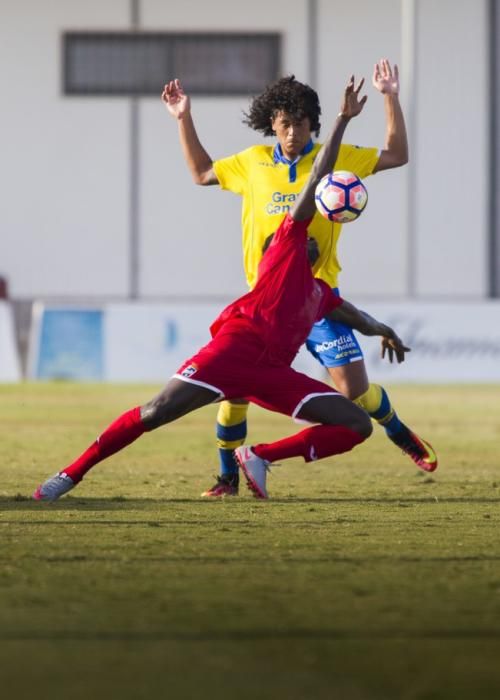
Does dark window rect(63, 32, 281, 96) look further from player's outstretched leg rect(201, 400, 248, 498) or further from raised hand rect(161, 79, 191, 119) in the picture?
player's outstretched leg rect(201, 400, 248, 498)

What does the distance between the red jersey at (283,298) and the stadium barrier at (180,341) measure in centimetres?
1383

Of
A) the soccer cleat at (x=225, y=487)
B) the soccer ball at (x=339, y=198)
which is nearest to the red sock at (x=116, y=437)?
the soccer cleat at (x=225, y=487)

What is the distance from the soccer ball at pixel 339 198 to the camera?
7.98 metres

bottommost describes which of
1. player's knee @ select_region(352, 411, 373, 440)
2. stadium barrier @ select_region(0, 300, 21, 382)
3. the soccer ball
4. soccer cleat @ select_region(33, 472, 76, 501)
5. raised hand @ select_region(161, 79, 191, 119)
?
stadium barrier @ select_region(0, 300, 21, 382)

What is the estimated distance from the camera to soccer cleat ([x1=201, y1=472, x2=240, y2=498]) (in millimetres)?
8695

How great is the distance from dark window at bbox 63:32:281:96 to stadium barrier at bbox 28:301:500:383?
9.63 m

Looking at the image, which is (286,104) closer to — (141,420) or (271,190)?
(271,190)

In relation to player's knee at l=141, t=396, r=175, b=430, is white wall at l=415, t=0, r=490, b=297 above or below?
above

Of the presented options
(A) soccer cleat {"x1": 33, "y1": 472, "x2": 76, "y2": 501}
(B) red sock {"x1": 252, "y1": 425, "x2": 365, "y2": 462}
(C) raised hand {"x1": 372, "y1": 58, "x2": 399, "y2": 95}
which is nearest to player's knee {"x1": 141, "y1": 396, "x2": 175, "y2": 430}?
(A) soccer cleat {"x1": 33, "y1": 472, "x2": 76, "y2": 501}

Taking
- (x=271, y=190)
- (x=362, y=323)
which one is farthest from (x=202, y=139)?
(x=362, y=323)

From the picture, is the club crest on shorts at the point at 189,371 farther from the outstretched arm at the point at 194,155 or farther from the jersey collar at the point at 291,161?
the outstretched arm at the point at 194,155

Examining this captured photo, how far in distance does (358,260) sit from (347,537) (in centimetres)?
2493

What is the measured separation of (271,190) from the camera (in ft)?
28.4

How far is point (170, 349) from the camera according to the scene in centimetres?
2206
